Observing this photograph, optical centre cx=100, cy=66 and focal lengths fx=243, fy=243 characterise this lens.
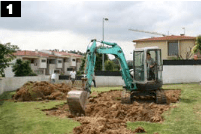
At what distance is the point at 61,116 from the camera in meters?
10.1

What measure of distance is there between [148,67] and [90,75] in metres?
3.22

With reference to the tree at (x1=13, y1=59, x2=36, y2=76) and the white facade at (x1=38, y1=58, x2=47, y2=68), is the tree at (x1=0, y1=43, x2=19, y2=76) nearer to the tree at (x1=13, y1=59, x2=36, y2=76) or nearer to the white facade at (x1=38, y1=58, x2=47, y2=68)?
the tree at (x1=13, y1=59, x2=36, y2=76)

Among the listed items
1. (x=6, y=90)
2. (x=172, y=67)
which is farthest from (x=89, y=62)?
(x=172, y=67)

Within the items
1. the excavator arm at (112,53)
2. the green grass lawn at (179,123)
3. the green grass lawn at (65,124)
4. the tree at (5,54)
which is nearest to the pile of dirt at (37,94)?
the tree at (5,54)

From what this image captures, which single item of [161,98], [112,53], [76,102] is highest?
[112,53]

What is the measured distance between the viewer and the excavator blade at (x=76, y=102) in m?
9.73

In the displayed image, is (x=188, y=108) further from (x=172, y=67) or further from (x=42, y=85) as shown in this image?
(x=172, y=67)

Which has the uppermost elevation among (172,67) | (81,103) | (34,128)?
(172,67)

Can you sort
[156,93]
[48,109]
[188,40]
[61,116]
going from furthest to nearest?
[188,40]
[156,93]
[48,109]
[61,116]

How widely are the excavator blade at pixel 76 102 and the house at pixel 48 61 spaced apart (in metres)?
41.8

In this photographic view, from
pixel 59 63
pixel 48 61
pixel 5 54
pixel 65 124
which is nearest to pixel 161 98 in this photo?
pixel 65 124

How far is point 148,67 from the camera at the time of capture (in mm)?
13188

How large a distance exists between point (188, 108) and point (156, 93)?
227 cm

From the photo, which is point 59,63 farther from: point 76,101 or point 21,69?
point 76,101
